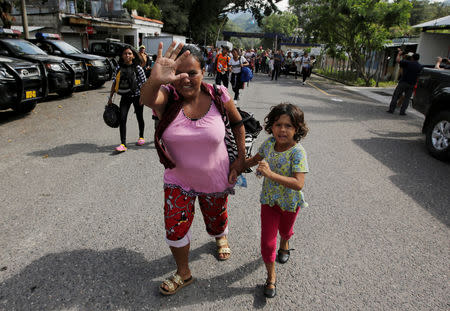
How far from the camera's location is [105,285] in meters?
2.55

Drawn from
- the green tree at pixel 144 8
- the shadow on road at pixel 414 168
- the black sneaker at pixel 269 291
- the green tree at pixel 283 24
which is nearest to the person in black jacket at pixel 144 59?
the shadow on road at pixel 414 168

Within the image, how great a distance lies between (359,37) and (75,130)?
18799 millimetres

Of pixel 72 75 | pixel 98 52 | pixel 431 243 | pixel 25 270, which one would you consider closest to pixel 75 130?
pixel 72 75

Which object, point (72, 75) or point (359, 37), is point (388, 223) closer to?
point (72, 75)

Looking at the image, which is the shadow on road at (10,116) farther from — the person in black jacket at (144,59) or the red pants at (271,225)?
the red pants at (271,225)

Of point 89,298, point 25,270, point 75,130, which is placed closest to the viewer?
point 89,298

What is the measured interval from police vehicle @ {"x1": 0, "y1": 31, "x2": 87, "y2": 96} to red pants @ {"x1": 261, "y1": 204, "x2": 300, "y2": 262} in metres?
8.55

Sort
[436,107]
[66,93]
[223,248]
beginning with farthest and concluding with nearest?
[66,93] < [436,107] < [223,248]

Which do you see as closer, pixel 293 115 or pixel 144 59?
pixel 293 115

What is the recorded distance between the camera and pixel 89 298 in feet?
7.93

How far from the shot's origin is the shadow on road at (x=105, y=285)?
2.37m

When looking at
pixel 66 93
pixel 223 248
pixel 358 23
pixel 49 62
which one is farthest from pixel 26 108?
pixel 358 23

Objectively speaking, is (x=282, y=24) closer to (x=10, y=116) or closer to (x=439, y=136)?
(x=10, y=116)

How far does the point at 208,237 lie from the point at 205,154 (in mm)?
1222
